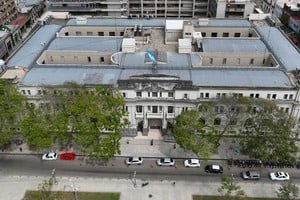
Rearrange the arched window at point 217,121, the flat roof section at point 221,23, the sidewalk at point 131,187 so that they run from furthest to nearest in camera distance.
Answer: the flat roof section at point 221,23 → the arched window at point 217,121 → the sidewalk at point 131,187

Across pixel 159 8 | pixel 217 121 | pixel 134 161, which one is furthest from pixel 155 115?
pixel 159 8

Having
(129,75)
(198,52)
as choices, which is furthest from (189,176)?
(198,52)

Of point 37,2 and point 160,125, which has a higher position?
point 37,2

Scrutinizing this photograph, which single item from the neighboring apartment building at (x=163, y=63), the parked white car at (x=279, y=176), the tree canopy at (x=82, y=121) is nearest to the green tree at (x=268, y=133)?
the parked white car at (x=279, y=176)

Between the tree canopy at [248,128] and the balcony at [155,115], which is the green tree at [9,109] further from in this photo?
the tree canopy at [248,128]

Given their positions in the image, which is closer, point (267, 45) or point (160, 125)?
point (160, 125)

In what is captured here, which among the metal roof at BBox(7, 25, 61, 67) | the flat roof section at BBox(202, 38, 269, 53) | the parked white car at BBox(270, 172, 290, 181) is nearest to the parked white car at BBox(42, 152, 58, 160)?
the metal roof at BBox(7, 25, 61, 67)

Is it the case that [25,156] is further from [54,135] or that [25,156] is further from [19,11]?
[19,11]
